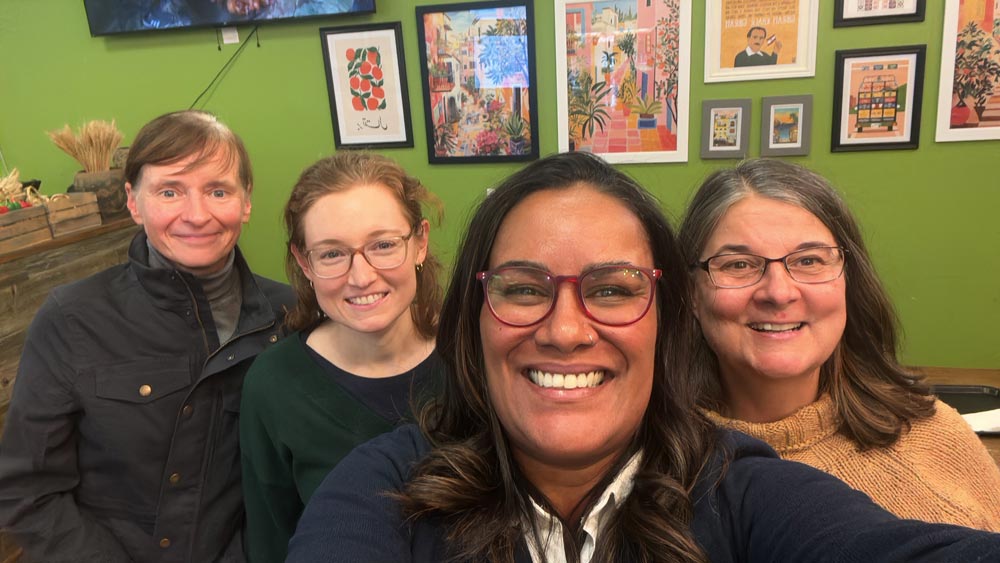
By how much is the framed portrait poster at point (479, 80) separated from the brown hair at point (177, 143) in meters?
1.28

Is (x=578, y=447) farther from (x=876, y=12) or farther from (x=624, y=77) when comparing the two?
(x=876, y=12)

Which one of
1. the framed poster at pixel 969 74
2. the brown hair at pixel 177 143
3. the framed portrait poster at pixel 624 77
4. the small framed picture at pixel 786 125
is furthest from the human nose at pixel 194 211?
the framed poster at pixel 969 74

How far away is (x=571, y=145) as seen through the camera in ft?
9.02

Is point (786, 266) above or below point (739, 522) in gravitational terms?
above

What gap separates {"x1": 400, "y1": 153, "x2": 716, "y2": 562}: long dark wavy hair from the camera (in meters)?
0.95

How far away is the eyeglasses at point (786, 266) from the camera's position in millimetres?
1257

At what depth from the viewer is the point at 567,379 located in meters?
0.92

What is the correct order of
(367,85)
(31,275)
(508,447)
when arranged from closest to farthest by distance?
(508,447)
(31,275)
(367,85)

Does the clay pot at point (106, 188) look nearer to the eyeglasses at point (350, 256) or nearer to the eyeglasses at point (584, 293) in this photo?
the eyeglasses at point (350, 256)

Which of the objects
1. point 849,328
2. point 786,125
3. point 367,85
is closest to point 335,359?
point 849,328

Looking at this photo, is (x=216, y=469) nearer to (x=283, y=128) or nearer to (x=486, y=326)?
(x=486, y=326)

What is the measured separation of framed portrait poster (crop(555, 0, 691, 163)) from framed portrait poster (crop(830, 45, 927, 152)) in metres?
0.58

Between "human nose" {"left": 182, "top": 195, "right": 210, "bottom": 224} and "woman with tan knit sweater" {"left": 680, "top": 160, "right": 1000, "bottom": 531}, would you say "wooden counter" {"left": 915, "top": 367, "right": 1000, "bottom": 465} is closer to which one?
"woman with tan knit sweater" {"left": 680, "top": 160, "right": 1000, "bottom": 531}

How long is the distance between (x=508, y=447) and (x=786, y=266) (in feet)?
2.18
